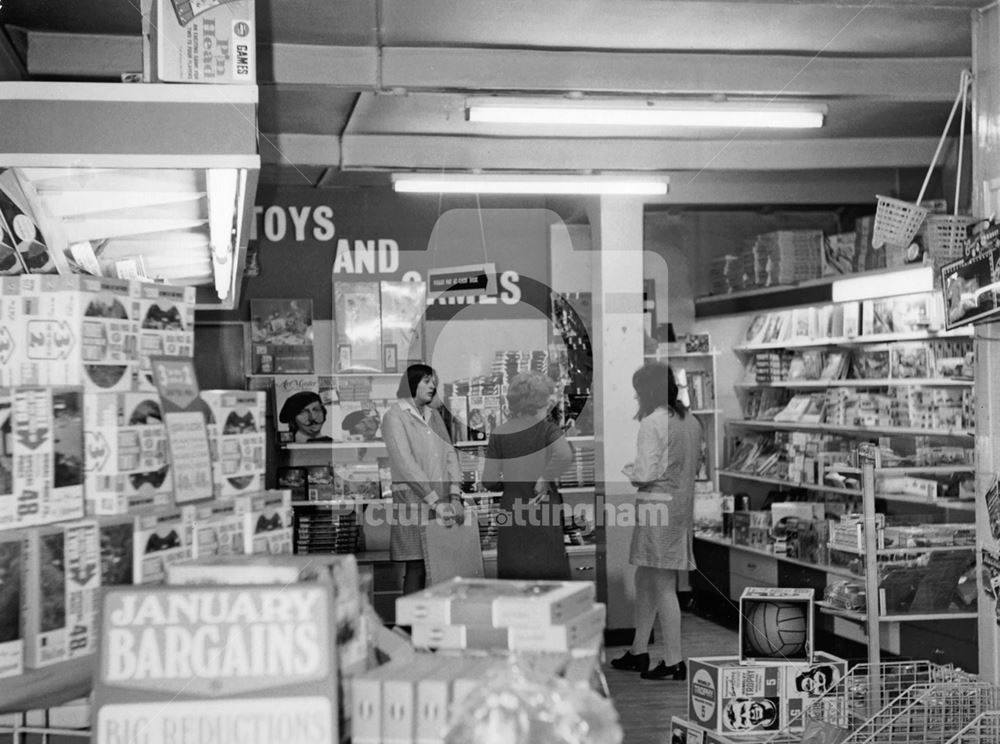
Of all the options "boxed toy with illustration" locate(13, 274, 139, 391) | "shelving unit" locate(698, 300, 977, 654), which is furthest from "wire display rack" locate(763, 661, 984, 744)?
"boxed toy with illustration" locate(13, 274, 139, 391)

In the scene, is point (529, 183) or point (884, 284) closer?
point (529, 183)

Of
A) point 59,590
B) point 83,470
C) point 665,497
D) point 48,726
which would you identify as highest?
point 83,470

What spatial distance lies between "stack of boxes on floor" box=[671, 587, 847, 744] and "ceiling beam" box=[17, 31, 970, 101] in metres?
2.56

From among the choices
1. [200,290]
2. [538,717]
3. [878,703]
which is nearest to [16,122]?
[538,717]

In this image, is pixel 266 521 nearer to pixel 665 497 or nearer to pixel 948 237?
pixel 948 237

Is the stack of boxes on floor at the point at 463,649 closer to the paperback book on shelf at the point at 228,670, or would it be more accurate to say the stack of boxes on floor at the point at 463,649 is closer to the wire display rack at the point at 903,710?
the paperback book on shelf at the point at 228,670

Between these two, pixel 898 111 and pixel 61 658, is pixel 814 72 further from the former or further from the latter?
pixel 61 658

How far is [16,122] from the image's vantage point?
2.96 metres

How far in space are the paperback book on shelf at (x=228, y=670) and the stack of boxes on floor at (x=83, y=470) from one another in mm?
652

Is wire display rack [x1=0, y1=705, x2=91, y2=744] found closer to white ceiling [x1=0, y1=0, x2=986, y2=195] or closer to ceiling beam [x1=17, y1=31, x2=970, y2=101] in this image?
white ceiling [x1=0, y1=0, x2=986, y2=195]

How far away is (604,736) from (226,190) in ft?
7.11

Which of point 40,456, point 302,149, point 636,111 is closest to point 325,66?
point 636,111

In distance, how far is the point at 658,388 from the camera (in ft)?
22.9

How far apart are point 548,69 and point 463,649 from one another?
3735 millimetres
